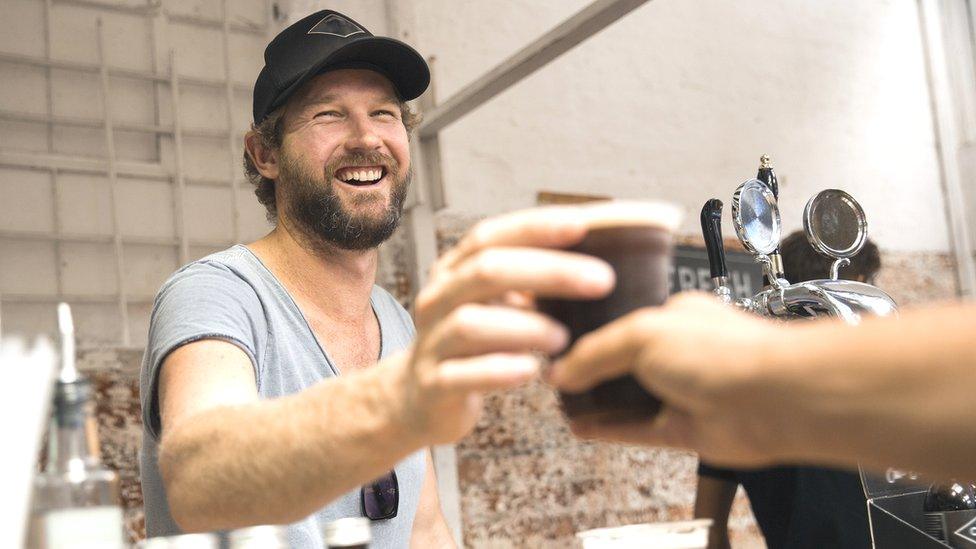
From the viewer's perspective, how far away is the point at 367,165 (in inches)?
76.9

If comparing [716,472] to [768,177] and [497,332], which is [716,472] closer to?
[768,177]

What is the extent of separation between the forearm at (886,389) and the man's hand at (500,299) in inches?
6.8

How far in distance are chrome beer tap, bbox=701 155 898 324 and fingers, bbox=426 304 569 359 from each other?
0.87m

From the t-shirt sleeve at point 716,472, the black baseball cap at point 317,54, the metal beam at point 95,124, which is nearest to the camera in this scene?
the black baseball cap at point 317,54

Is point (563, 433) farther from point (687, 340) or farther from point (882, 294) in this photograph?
point (687, 340)

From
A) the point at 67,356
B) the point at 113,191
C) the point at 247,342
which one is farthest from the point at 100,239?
the point at 67,356

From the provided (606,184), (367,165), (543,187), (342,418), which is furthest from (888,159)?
(342,418)

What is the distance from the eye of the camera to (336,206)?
1.89 meters

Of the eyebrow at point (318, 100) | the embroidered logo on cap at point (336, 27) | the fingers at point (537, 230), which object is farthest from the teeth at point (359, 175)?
the fingers at point (537, 230)

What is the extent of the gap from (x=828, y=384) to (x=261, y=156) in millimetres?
1743

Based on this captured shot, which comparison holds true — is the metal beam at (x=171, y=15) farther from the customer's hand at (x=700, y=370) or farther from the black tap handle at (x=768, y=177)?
→ the customer's hand at (x=700, y=370)

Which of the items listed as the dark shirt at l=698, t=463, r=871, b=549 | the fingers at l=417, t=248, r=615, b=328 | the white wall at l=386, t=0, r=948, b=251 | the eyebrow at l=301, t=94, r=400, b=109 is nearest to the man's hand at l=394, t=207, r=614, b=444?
the fingers at l=417, t=248, r=615, b=328

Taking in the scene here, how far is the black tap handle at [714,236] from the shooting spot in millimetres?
1666

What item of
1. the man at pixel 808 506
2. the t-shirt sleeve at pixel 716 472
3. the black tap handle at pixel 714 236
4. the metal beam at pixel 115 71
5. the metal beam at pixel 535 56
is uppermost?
the metal beam at pixel 115 71
